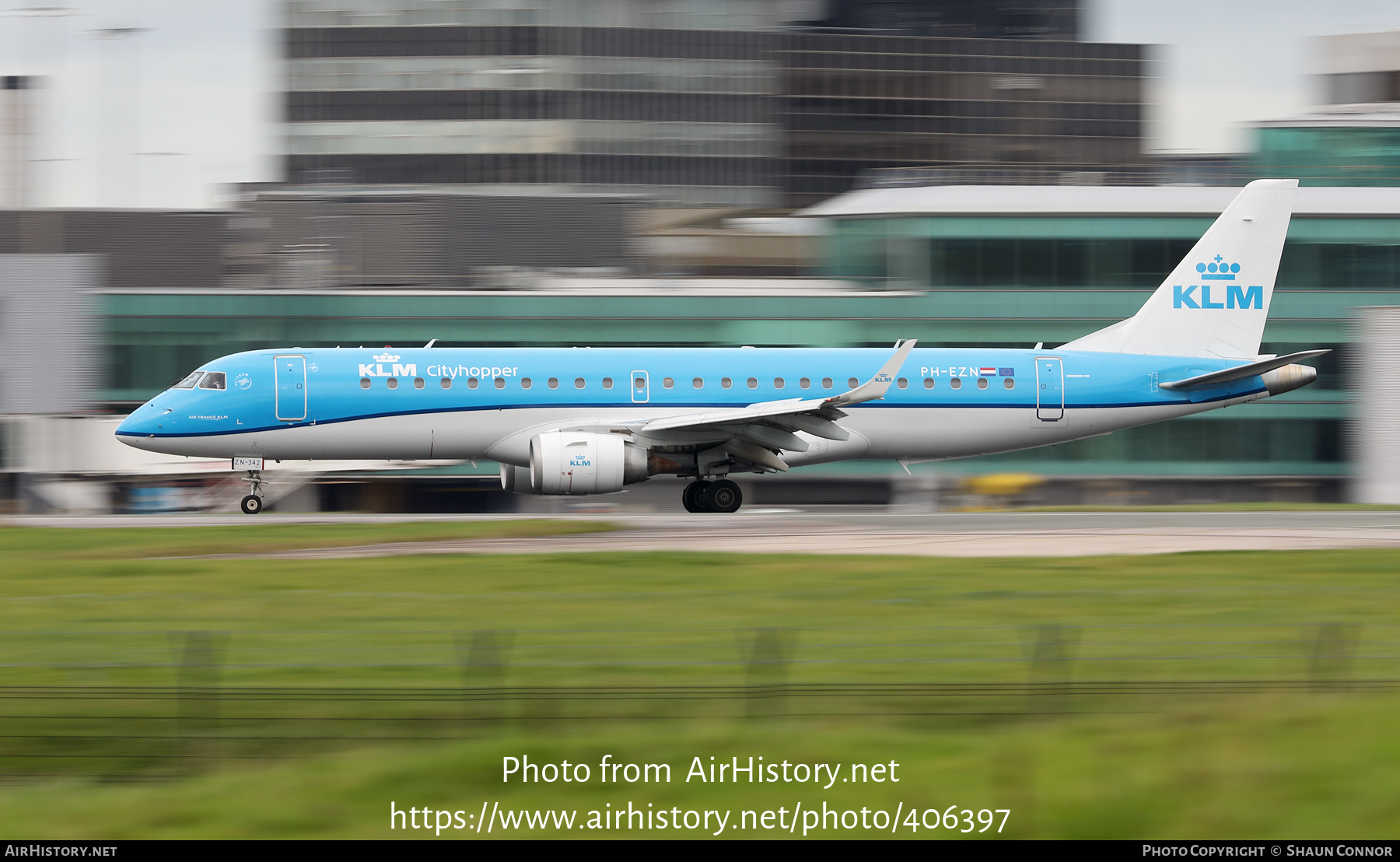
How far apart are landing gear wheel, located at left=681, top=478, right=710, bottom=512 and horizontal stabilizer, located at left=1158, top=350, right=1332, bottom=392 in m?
11.3

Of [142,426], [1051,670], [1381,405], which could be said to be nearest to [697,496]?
[142,426]

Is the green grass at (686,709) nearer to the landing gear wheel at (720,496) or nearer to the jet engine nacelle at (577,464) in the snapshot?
the jet engine nacelle at (577,464)

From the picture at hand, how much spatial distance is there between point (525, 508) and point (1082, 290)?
20455mm

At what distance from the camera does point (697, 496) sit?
3362 cm

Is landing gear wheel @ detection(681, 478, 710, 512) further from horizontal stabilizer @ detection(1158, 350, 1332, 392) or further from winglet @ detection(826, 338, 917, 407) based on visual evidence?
horizontal stabilizer @ detection(1158, 350, 1332, 392)

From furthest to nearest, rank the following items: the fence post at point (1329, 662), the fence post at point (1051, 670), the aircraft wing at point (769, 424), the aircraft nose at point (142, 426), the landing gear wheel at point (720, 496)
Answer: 1. the landing gear wheel at point (720, 496)
2. the aircraft nose at point (142, 426)
3. the aircraft wing at point (769, 424)
4. the fence post at point (1329, 662)
5. the fence post at point (1051, 670)

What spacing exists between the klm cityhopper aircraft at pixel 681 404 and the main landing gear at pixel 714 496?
39 mm

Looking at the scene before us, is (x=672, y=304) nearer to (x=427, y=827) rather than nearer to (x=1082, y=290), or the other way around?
(x=1082, y=290)

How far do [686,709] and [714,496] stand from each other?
2230 cm

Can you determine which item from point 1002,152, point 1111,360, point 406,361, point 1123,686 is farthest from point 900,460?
point 1002,152

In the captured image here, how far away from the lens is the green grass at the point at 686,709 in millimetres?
9789

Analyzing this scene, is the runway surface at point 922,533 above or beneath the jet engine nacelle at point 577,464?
beneath

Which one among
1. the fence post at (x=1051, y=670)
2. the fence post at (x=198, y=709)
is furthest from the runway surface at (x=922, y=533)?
the fence post at (x=198, y=709)

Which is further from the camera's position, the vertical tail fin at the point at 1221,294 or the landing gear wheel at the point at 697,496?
the vertical tail fin at the point at 1221,294
